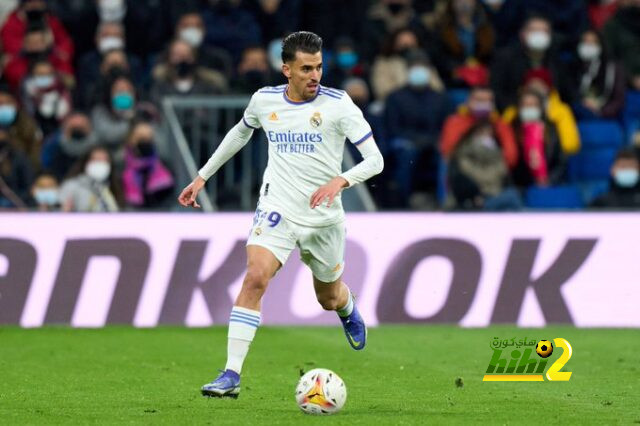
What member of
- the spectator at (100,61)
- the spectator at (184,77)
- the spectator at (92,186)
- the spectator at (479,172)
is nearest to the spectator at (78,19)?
the spectator at (100,61)

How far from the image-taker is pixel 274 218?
9.66 m

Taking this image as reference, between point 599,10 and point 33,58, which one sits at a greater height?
point 599,10

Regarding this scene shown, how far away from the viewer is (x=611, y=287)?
15109 mm

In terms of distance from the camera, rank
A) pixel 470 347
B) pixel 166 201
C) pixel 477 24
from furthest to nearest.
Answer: pixel 477 24 → pixel 166 201 → pixel 470 347

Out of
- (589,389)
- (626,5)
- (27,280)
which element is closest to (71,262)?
(27,280)

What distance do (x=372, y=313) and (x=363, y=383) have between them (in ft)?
14.5

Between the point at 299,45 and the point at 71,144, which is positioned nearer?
the point at 299,45

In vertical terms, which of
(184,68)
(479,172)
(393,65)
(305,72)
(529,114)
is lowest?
(305,72)

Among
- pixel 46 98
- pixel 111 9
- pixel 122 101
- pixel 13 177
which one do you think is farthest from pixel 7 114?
pixel 111 9

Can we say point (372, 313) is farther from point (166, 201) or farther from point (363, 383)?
point (363, 383)

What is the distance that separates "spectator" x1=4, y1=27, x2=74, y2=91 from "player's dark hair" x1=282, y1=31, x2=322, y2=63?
30.8ft

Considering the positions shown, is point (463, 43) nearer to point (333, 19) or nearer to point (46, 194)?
point (333, 19)

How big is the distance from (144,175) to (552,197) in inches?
189

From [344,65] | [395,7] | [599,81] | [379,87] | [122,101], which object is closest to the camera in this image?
[122,101]
